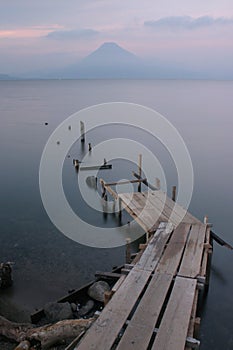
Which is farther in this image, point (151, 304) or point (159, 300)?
point (159, 300)

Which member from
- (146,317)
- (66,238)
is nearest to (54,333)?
(146,317)

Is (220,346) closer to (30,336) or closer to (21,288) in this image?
(30,336)

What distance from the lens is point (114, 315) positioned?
6215mm

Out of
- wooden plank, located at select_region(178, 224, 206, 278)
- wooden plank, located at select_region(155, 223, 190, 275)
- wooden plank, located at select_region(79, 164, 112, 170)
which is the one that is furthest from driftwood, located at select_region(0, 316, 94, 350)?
wooden plank, located at select_region(79, 164, 112, 170)

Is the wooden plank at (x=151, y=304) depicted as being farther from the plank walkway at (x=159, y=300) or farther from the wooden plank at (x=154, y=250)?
the wooden plank at (x=154, y=250)

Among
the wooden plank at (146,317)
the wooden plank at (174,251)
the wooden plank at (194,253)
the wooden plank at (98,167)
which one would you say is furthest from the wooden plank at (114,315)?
the wooden plank at (98,167)

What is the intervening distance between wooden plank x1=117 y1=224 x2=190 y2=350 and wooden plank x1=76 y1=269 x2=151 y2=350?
0.17 metres

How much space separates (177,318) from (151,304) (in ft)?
2.04

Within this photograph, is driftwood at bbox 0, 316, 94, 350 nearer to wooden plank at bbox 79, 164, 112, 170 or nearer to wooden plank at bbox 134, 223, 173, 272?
wooden plank at bbox 134, 223, 173, 272

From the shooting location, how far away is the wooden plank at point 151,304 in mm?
5594

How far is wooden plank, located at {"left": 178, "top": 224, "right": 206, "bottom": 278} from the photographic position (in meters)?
8.12

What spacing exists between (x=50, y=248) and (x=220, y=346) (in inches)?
334

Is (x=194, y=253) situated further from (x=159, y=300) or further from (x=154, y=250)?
(x=159, y=300)

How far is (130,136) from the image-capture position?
48562 millimetres
